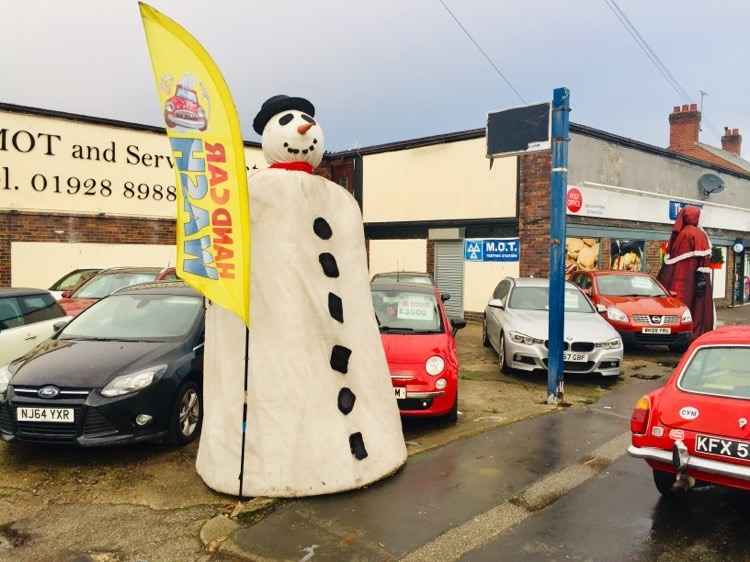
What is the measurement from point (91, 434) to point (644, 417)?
4360 mm

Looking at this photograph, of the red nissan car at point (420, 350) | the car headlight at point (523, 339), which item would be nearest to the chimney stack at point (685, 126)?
the car headlight at point (523, 339)

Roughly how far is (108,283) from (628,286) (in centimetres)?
1023

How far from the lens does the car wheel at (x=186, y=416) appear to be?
5648mm

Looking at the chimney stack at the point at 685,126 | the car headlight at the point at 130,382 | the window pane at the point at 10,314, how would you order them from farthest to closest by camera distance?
the chimney stack at the point at 685,126 → the window pane at the point at 10,314 → the car headlight at the point at 130,382

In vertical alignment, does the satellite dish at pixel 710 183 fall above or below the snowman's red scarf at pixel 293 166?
above

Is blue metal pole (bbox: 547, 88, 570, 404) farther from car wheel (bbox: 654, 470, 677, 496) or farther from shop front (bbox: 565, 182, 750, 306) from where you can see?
shop front (bbox: 565, 182, 750, 306)

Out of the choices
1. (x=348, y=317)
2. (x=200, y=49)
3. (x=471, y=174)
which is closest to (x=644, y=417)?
(x=348, y=317)

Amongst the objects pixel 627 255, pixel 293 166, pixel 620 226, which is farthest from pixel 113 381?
pixel 627 255

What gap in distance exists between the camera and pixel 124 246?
17.0 m

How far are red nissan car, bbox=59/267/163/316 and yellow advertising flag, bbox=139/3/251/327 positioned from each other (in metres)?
6.93

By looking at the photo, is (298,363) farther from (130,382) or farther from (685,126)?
(685,126)

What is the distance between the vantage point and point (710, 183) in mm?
22141

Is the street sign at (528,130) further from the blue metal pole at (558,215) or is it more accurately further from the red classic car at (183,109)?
the red classic car at (183,109)

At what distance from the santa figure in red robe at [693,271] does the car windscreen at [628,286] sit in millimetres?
723
